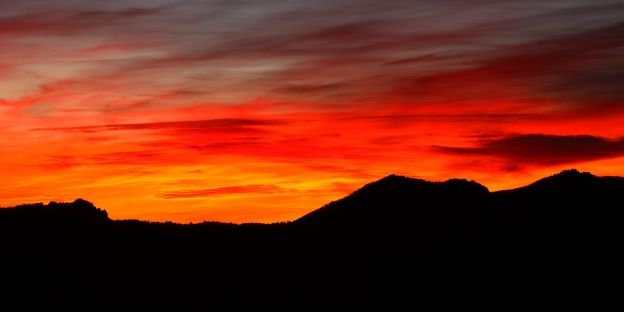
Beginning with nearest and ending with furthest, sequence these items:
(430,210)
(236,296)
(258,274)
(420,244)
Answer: (236,296) → (258,274) → (420,244) → (430,210)

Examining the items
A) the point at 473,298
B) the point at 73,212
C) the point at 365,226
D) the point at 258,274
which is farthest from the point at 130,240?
the point at 473,298

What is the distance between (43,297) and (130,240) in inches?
660

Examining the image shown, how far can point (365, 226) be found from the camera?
324ft

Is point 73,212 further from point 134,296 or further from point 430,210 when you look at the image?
point 430,210

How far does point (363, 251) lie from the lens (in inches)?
3634

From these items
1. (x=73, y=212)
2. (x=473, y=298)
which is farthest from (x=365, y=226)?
(x=73, y=212)

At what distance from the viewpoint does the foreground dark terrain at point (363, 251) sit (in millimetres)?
78625

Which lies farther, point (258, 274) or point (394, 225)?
point (394, 225)

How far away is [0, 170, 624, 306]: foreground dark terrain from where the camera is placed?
78625 mm

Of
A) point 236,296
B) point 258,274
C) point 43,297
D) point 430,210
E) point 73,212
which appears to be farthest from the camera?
point 430,210

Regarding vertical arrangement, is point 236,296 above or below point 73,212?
below

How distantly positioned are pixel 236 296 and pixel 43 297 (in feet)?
49.4

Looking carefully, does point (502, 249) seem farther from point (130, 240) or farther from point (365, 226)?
point (130, 240)

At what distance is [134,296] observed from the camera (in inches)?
2943
